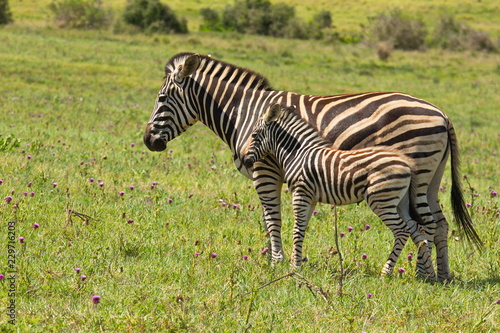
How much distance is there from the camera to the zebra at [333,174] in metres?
5.68

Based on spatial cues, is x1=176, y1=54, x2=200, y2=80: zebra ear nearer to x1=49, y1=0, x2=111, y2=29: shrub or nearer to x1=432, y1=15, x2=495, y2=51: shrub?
x1=49, y1=0, x2=111, y2=29: shrub

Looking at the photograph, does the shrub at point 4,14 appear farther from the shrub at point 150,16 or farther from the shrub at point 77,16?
the shrub at point 150,16

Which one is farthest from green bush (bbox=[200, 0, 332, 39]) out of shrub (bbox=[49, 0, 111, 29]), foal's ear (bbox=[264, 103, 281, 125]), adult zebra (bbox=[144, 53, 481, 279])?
foal's ear (bbox=[264, 103, 281, 125])

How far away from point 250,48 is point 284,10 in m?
16.4

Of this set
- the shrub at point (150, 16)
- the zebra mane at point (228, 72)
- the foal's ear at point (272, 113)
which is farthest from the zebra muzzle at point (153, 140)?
the shrub at point (150, 16)

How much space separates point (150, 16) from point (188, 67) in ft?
124

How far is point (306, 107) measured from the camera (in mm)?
6723

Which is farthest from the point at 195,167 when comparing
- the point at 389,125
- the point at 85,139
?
the point at 389,125

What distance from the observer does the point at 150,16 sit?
43312 mm

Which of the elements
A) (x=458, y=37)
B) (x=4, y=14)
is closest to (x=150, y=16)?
(x=4, y=14)

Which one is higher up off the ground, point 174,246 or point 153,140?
point 153,140

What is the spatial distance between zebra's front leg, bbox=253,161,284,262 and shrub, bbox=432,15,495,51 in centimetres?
4330

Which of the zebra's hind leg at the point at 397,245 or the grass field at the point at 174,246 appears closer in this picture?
the grass field at the point at 174,246

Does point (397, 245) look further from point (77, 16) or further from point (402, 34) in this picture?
point (402, 34)
